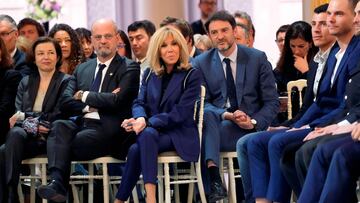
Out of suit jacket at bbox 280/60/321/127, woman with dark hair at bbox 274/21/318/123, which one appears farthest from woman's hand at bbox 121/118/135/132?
woman with dark hair at bbox 274/21/318/123

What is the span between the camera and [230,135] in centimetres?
767

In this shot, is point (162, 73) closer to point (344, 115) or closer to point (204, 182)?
point (204, 182)

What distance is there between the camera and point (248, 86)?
784 cm

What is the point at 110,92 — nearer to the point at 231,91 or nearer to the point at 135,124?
the point at 135,124

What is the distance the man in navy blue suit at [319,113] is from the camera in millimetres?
6570

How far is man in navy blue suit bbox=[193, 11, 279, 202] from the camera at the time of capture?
7609mm

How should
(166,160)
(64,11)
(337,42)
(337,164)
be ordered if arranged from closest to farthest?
(337,164), (337,42), (166,160), (64,11)

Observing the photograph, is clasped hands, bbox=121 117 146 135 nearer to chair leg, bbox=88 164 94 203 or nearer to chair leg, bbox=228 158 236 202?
chair leg, bbox=88 164 94 203

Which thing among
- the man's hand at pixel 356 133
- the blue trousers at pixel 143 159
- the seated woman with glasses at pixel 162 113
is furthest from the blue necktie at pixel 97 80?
the man's hand at pixel 356 133

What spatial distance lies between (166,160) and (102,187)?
0.98 metres

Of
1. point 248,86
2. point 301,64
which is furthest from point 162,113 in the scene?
point 301,64

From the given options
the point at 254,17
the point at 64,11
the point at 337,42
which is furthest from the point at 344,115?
the point at 64,11

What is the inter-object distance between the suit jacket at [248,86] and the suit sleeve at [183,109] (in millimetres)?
289

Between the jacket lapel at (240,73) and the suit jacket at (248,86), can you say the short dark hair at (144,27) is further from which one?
the jacket lapel at (240,73)
